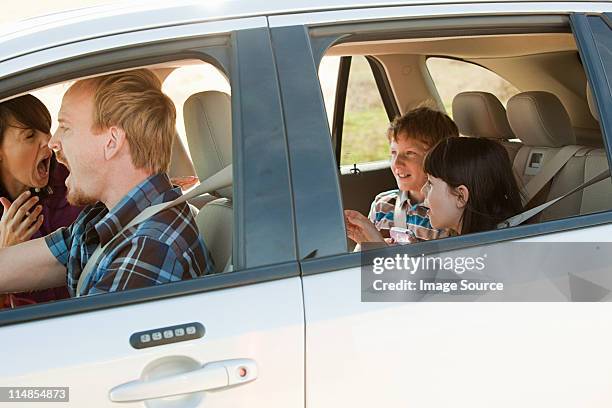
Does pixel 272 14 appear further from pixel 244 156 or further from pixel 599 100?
pixel 599 100

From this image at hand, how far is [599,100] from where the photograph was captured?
2.28m

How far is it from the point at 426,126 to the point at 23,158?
1.38m

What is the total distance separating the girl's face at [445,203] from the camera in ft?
9.59

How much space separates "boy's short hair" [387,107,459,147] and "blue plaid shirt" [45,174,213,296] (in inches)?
49.4

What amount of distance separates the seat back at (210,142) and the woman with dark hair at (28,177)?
0.41m

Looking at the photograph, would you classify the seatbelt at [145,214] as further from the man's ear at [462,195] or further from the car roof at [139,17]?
the man's ear at [462,195]

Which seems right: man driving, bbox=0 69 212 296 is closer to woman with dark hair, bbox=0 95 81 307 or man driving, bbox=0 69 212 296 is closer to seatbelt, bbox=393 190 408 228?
woman with dark hair, bbox=0 95 81 307

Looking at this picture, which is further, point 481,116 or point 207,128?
point 481,116

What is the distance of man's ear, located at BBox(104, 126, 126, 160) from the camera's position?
7.69 feet

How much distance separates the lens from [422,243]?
2098 mm

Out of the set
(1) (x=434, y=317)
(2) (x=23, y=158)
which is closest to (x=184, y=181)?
(2) (x=23, y=158)

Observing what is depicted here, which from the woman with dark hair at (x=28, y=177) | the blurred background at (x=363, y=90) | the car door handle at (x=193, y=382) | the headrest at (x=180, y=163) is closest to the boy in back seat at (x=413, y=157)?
the headrest at (x=180, y=163)

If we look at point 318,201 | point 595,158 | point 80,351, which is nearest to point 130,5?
point 318,201

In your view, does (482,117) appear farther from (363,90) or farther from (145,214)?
(363,90)
